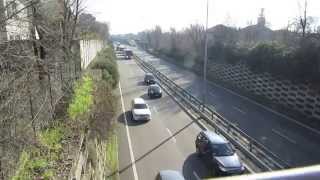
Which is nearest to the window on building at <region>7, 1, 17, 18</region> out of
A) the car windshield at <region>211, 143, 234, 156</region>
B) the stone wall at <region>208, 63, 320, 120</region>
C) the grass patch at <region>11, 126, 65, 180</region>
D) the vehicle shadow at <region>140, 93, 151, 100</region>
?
the grass patch at <region>11, 126, 65, 180</region>

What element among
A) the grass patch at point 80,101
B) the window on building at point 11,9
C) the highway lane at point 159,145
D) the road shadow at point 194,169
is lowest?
the road shadow at point 194,169

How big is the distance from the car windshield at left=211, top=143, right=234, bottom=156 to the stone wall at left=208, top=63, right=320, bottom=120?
1009 centimetres

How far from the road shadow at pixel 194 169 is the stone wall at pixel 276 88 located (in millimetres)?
10494

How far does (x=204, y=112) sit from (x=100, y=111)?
11.4 m

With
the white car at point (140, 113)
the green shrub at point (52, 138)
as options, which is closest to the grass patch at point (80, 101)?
the green shrub at point (52, 138)

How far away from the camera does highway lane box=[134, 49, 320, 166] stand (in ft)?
60.1

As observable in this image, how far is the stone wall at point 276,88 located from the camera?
24547 mm

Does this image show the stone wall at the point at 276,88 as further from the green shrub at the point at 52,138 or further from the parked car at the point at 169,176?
the green shrub at the point at 52,138

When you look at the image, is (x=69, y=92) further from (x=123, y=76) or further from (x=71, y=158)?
(x=123, y=76)

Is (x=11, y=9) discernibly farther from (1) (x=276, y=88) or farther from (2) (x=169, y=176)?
(1) (x=276, y=88)

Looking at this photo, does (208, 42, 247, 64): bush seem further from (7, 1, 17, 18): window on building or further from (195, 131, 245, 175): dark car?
(7, 1, 17, 18): window on building

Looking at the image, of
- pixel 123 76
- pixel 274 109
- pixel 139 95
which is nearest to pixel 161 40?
pixel 123 76

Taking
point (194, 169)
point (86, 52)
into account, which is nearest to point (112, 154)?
point (194, 169)

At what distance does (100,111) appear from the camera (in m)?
16.0
